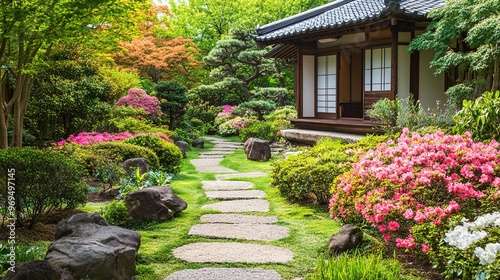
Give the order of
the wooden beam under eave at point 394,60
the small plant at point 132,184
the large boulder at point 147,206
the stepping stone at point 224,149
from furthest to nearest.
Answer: the stepping stone at point 224,149
the wooden beam under eave at point 394,60
the small plant at point 132,184
the large boulder at point 147,206

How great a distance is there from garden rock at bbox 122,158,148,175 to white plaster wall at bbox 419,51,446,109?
664cm

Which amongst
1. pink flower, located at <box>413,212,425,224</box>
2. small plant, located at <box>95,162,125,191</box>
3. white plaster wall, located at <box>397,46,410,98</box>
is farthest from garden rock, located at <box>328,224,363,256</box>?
white plaster wall, located at <box>397,46,410,98</box>

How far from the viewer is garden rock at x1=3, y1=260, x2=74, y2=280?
3.08 meters

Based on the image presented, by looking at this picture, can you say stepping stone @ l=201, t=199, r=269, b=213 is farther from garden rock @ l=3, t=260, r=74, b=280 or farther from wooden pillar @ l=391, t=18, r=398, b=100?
wooden pillar @ l=391, t=18, r=398, b=100

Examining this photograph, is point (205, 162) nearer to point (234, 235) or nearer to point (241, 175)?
point (241, 175)

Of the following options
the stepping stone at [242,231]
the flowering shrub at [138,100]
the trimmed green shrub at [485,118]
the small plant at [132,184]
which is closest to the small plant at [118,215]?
the stepping stone at [242,231]

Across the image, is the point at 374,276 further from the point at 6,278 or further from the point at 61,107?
the point at 61,107

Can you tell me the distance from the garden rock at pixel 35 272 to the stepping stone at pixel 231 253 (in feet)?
5.66

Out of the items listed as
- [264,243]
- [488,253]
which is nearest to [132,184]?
[264,243]

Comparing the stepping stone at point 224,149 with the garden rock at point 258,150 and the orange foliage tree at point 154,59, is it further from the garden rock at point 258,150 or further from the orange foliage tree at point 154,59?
the orange foliage tree at point 154,59

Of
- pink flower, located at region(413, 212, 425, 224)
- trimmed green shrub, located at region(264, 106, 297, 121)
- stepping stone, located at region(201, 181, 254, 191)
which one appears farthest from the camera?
trimmed green shrub, located at region(264, 106, 297, 121)

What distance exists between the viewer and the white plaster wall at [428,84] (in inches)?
473

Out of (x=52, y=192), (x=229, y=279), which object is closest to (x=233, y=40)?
(x=52, y=192)

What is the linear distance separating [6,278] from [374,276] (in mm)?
2468
